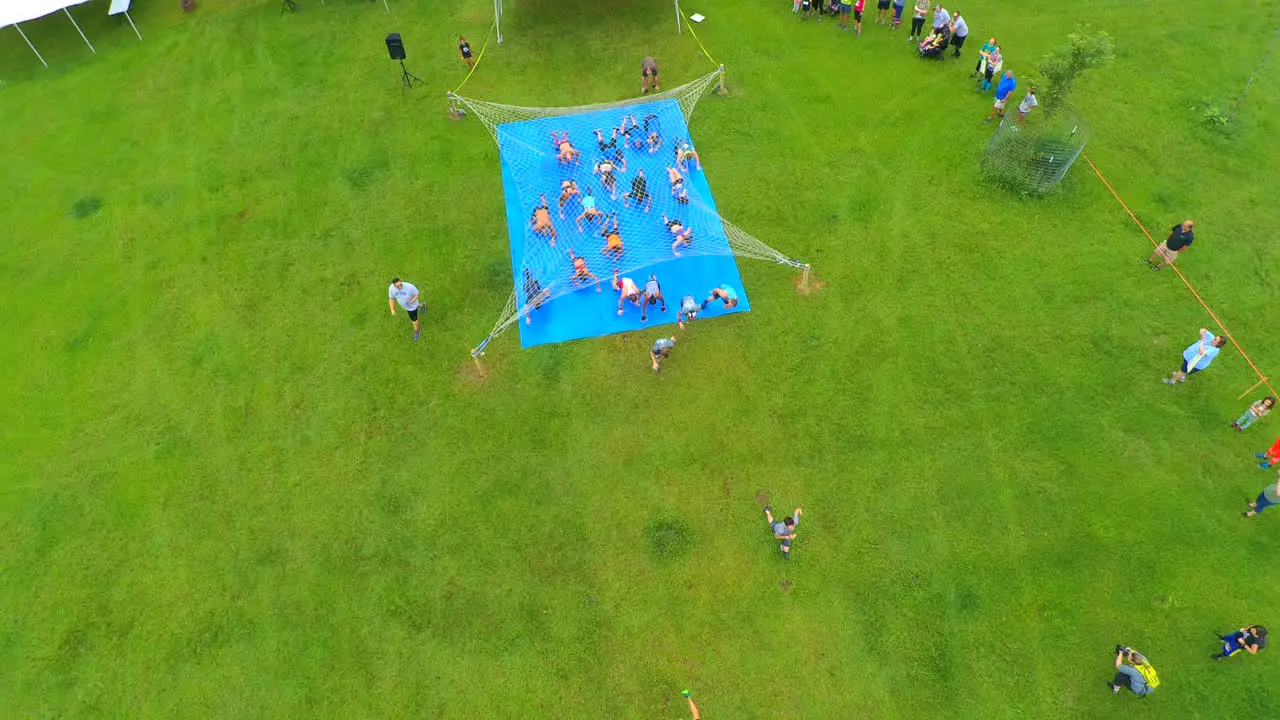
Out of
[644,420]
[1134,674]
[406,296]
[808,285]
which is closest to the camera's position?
[1134,674]

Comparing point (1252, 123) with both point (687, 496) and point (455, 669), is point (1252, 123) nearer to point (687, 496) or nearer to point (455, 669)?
point (687, 496)

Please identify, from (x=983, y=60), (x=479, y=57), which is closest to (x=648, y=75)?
(x=479, y=57)

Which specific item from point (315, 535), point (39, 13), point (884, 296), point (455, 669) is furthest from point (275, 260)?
point (884, 296)

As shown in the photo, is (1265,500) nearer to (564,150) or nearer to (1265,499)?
(1265,499)

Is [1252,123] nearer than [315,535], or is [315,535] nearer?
[315,535]

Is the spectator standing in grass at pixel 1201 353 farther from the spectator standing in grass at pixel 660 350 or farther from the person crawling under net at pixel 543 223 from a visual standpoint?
the person crawling under net at pixel 543 223

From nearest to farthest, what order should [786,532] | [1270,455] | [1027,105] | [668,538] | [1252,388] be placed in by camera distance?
[786,532], [1270,455], [668,538], [1252,388], [1027,105]
